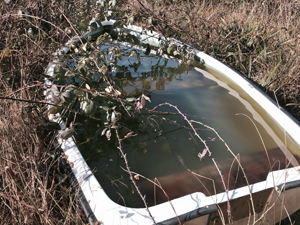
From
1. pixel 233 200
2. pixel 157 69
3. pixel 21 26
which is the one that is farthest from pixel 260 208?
pixel 21 26

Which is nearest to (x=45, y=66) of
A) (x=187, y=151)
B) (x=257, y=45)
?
(x=187, y=151)

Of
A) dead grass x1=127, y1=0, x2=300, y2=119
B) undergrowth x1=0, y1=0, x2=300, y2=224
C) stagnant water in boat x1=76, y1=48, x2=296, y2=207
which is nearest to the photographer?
undergrowth x1=0, y1=0, x2=300, y2=224

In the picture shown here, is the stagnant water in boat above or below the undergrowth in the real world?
below

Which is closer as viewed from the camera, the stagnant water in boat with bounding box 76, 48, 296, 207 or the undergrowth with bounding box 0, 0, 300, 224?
the undergrowth with bounding box 0, 0, 300, 224

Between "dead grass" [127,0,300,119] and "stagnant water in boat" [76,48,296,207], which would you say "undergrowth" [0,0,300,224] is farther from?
"stagnant water in boat" [76,48,296,207]

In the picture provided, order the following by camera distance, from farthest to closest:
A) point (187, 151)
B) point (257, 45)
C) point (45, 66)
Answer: point (257, 45)
point (45, 66)
point (187, 151)

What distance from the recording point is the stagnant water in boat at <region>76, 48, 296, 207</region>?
1.38 meters

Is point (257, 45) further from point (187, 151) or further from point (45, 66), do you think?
point (45, 66)

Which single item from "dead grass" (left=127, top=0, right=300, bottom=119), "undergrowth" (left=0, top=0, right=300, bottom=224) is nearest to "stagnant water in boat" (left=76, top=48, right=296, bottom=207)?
"undergrowth" (left=0, top=0, right=300, bottom=224)

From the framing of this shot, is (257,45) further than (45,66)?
Yes

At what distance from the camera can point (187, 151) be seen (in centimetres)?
163

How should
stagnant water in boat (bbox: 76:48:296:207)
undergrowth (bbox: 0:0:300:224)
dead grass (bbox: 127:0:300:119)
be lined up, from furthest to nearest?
dead grass (bbox: 127:0:300:119)
stagnant water in boat (bbox: 76:48:296:207)
undergrowth (bbox: 0:0:300:224)

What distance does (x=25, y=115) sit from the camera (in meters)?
1.60

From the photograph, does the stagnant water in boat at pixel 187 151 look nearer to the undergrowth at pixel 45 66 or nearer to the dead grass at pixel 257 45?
the undergrowth at pixel 45 66
